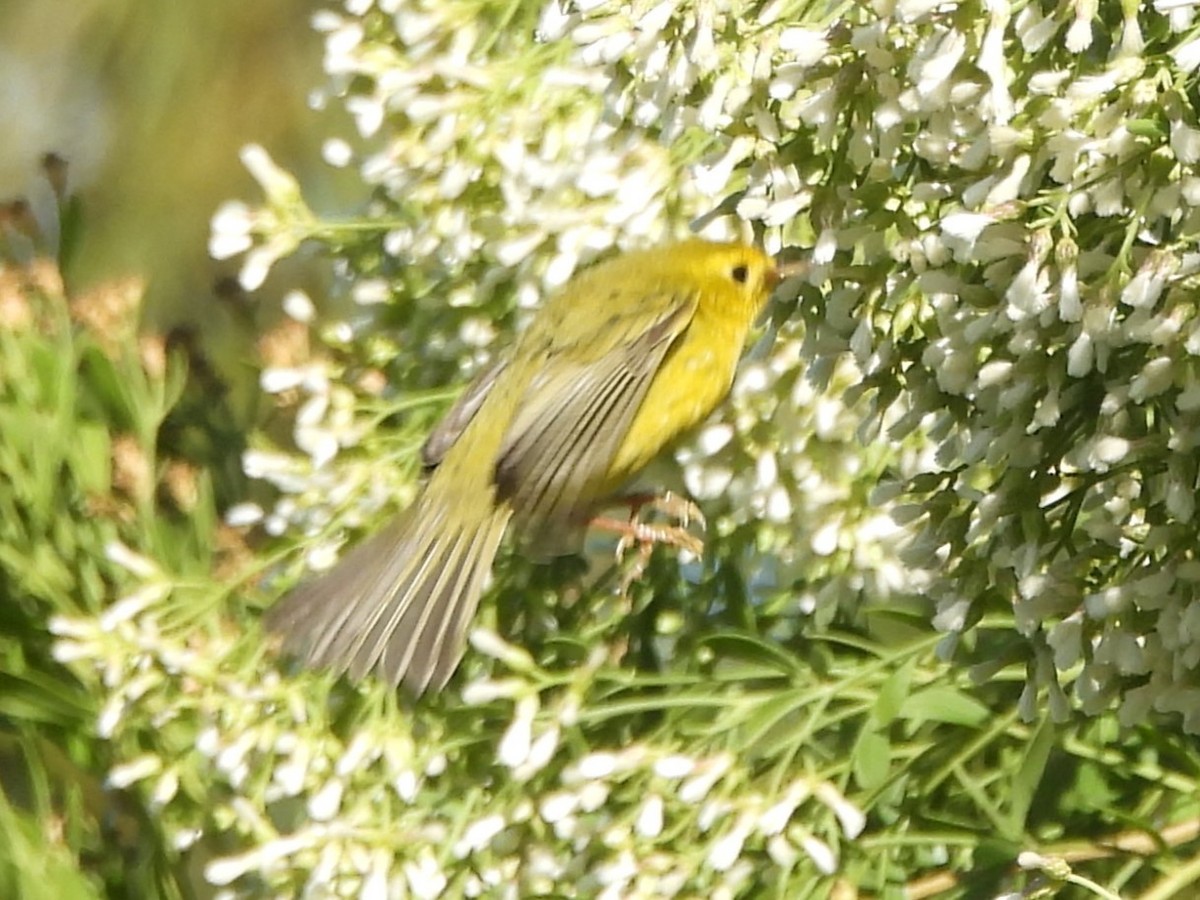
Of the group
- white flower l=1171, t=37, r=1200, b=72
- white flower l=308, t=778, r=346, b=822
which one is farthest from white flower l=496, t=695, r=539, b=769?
white flower l=1171, t=37, r=1200, b=72

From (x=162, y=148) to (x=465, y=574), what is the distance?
1.04 m

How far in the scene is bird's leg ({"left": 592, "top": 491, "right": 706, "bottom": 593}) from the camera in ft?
4.07

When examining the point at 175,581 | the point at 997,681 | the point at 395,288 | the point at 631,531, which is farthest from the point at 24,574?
the point at 997,681

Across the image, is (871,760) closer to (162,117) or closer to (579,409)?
(579,409)

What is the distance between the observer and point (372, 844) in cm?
123

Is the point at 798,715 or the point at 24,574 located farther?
the point at 24,574

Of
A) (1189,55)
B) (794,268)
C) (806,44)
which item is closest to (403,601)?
(794,268)

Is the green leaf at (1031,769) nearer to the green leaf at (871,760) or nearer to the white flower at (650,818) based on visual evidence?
the green leaf at (871,760)

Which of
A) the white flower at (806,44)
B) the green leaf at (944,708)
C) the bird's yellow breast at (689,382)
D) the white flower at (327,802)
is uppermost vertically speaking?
the white flower at (806,44)

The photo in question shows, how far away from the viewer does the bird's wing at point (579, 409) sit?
131 centimetres

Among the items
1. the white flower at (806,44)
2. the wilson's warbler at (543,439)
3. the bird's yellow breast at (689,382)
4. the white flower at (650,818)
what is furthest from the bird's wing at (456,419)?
the white flower at (806,44)

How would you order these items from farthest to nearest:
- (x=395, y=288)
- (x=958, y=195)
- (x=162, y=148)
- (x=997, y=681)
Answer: (x=162, y=148) < (x=395, y=288) < (x=997, y=681) < (x=958, y=195)

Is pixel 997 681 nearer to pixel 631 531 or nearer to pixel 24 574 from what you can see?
pixel 631 531

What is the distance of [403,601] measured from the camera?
132 centimetres
